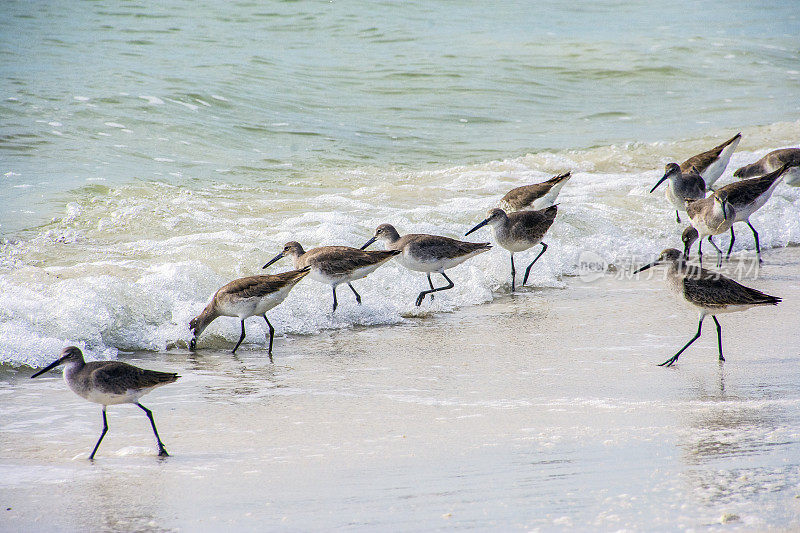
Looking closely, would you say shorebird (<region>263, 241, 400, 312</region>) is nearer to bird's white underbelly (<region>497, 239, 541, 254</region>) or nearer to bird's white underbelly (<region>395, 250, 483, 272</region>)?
bird's white underbelly (<region>395, 250, 483, 272</region>)

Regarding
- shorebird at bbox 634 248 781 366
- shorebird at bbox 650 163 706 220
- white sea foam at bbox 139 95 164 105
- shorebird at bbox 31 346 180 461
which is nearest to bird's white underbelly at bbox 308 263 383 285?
shorebird at bbox 634 248 781 366

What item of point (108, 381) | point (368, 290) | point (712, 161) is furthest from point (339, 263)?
point (712, 161)

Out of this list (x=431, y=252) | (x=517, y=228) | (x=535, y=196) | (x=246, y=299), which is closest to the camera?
(x=246, y=299)

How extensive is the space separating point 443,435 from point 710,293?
2319 millimetres

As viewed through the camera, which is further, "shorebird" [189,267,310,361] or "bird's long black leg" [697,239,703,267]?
"bird's long black leg" [697,239,703,267]

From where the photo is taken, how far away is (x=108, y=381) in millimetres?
4430

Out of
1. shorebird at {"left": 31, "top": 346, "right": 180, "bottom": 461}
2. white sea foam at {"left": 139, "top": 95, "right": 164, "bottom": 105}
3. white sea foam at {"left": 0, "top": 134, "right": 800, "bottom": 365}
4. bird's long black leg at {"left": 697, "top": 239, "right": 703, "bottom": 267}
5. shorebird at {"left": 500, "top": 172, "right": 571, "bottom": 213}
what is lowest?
bird's long black leg at {"left": 697, "top": 239, "right": 703, "bottom": 267}

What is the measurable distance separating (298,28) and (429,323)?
14.7 metres

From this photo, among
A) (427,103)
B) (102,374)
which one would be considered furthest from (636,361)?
(427,103)

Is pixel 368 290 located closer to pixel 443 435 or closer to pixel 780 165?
pixel 443 435

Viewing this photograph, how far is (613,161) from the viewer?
44.9ft

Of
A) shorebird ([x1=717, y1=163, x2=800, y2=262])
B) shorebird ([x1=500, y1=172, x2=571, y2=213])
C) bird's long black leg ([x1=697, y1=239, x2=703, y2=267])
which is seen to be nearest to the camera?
shorebird ([x1=717, y1=163, x2=800, y2=262])

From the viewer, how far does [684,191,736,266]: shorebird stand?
27.7 feet

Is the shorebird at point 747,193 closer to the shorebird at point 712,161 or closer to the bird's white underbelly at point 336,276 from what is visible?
the shorebird at point 712,161
